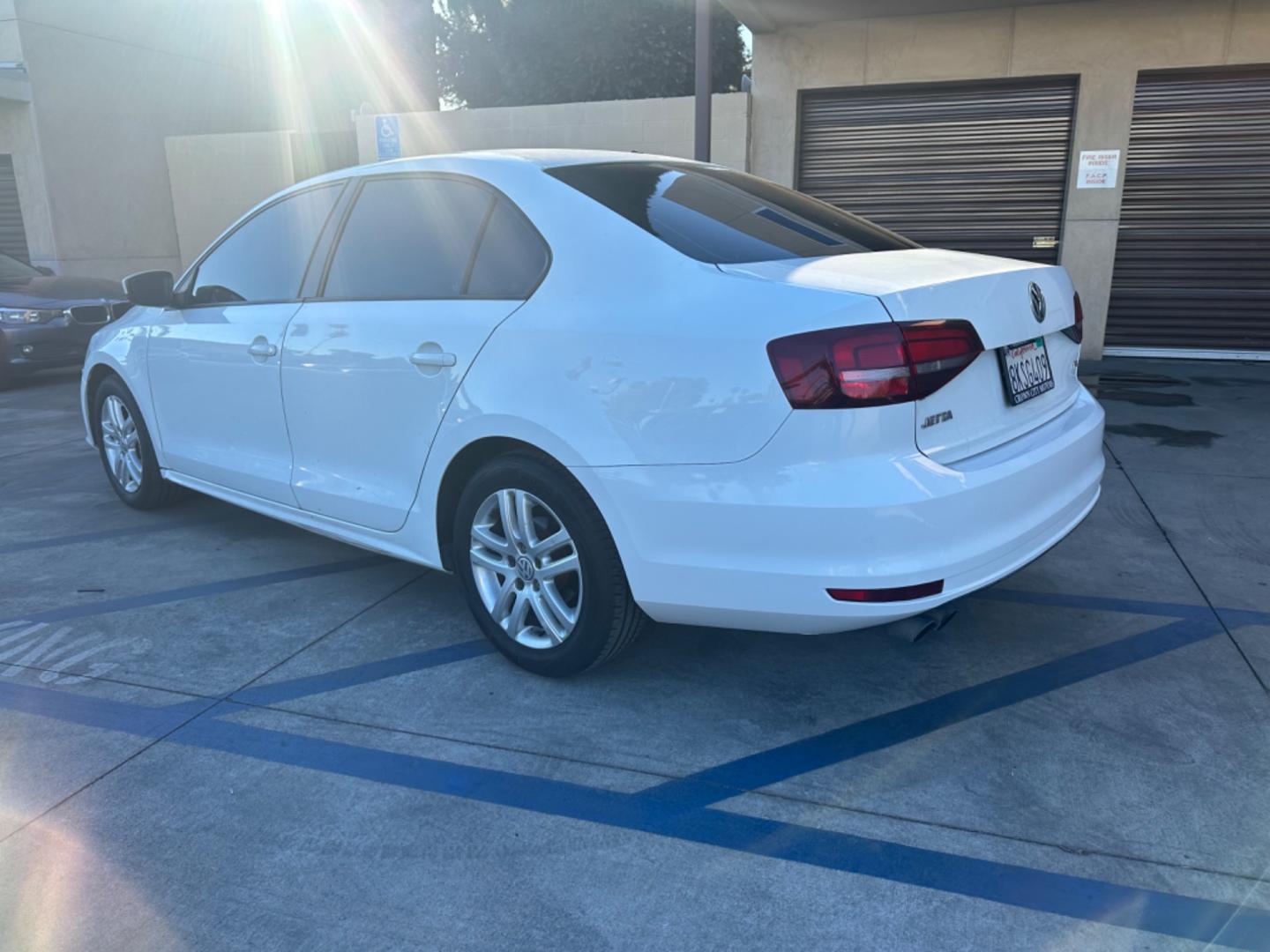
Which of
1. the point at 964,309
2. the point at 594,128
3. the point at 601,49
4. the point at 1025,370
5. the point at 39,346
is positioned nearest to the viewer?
the point at 964,309

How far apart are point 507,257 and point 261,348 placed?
1.39 m

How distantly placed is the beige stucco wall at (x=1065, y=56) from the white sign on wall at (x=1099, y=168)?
7 cm

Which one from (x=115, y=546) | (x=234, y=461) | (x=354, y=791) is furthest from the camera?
(x=115, y=546)

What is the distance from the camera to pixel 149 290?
15.4 feet

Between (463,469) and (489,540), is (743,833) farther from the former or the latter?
(463,469)

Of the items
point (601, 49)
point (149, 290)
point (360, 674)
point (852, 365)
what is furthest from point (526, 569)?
point (601, 49)

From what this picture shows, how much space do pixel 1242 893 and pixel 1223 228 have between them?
9.60 metres

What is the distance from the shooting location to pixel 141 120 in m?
15.5

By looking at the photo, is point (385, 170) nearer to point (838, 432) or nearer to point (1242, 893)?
point (838, 432)

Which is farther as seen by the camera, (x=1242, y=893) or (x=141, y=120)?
(x=141, y=120)

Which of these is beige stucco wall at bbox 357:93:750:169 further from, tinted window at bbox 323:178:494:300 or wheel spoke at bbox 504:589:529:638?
wheel spoke at bbox 504:589:529:638

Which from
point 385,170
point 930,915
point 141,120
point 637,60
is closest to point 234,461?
point 385,170

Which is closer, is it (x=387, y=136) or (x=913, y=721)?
(x=913, y=721)

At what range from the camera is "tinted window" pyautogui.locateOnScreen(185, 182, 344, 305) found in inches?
162
